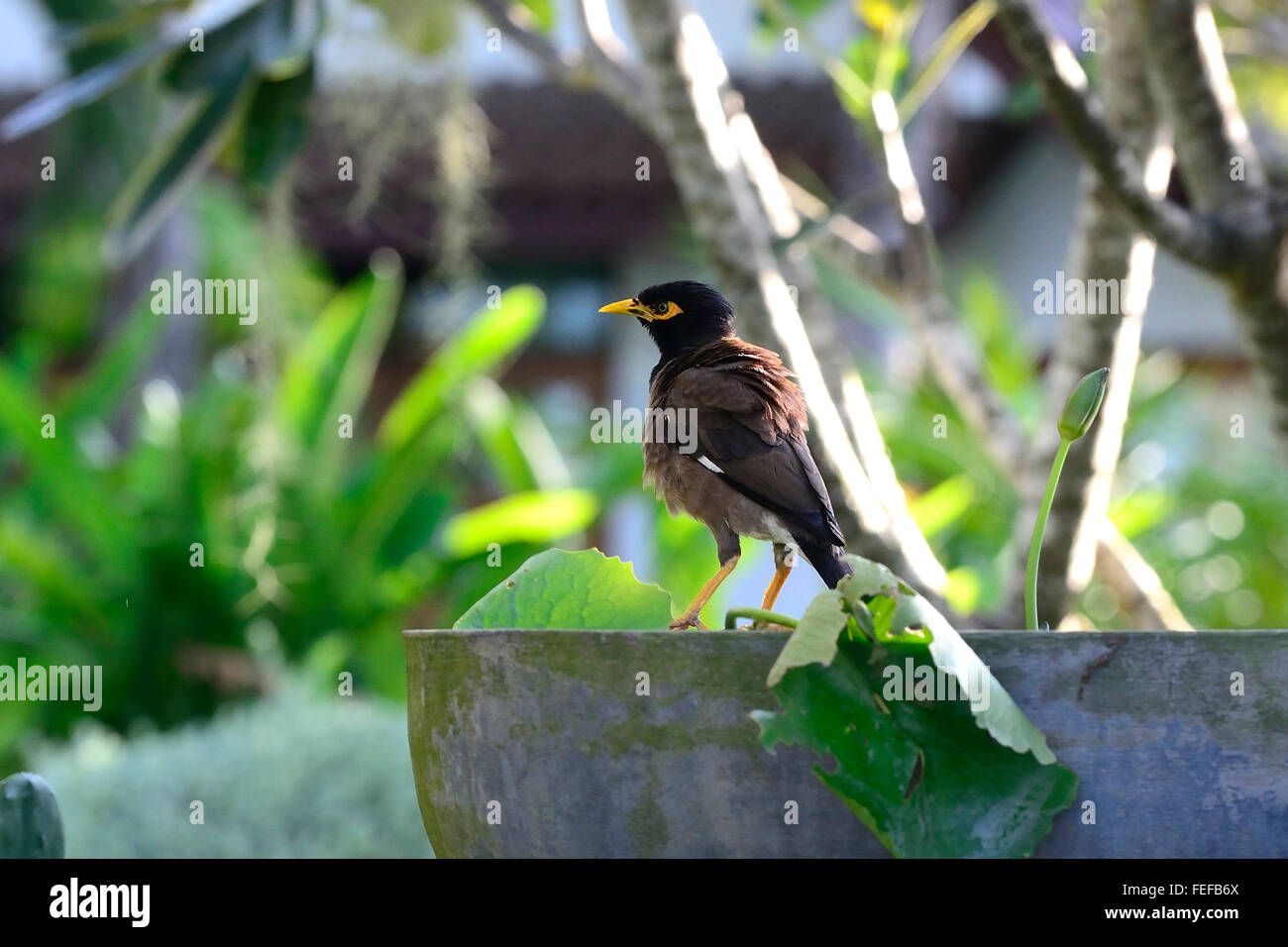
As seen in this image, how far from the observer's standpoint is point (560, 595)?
0.85 meters

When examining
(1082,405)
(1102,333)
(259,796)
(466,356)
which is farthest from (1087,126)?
(466,356)

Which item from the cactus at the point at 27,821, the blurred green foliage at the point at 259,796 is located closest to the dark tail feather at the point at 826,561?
the cactus at the point at 27,821

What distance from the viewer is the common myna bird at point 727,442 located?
3.05ft

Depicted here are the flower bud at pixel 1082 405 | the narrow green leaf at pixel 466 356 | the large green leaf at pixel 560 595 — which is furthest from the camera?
the narrow green leaf at pixel 466 356

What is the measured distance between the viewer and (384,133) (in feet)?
8.02

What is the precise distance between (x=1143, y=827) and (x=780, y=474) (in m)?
0.36

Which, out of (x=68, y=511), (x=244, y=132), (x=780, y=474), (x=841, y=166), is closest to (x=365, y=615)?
(x=68, y=511)

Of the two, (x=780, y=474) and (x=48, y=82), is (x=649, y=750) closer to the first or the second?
(x=780, y=474)

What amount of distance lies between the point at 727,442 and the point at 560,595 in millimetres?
176

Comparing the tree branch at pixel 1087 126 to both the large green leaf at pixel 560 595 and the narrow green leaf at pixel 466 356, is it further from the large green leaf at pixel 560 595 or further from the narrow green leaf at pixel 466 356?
the narrow green leaf at pixel 466 356

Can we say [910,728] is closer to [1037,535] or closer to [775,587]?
[1037,535]

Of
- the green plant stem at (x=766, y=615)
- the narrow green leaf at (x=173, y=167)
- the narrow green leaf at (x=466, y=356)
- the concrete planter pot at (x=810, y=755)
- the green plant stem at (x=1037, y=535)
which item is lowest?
the concrete planter pot at (x=810, y=755)

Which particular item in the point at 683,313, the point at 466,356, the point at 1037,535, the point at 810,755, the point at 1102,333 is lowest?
the point at 810,755

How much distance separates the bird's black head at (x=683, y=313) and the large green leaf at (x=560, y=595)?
0.23 metres
